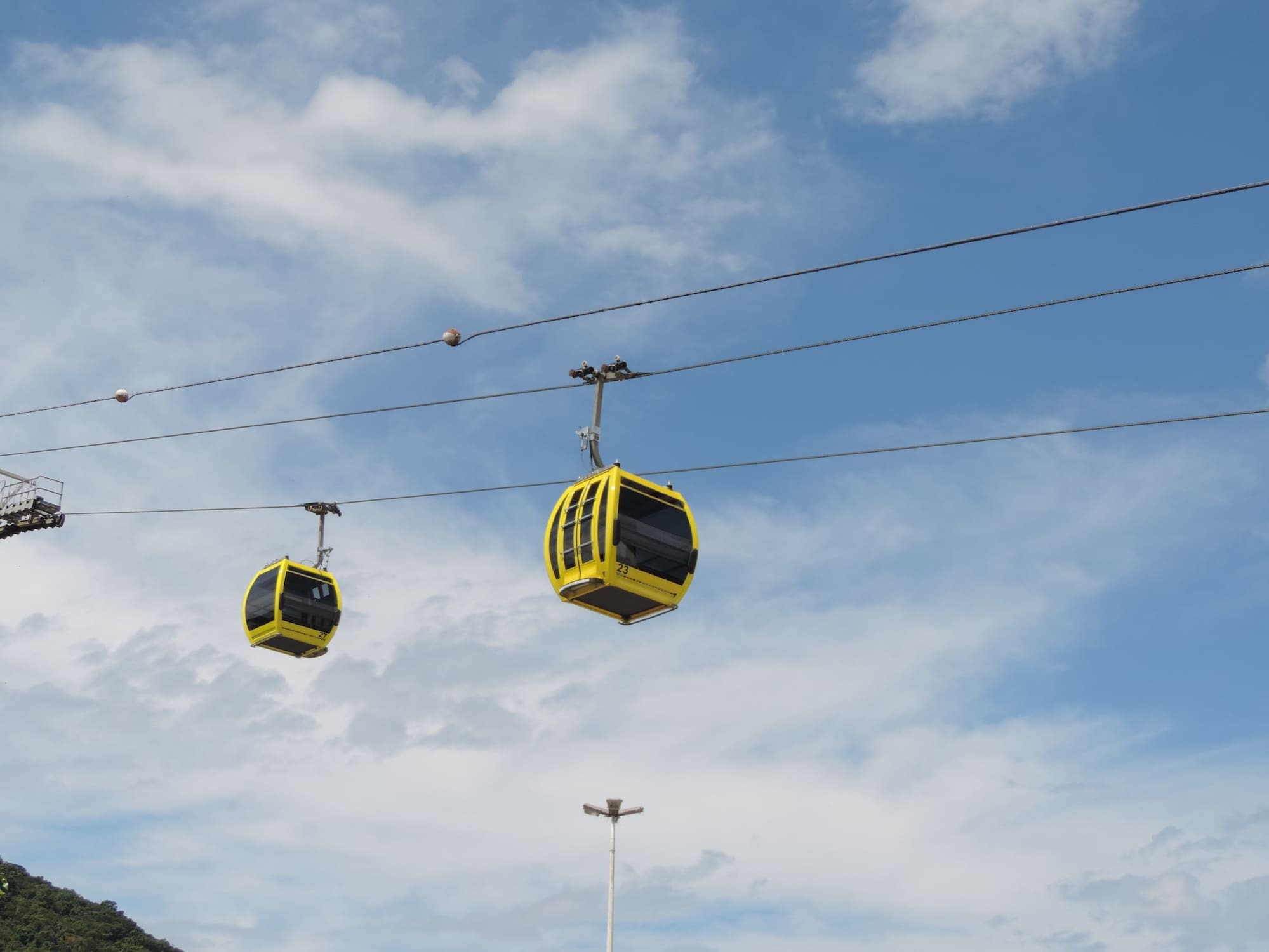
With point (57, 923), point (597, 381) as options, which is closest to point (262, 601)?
point (597, 381)

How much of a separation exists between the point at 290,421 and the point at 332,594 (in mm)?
7165

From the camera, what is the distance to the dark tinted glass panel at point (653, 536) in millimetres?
20859

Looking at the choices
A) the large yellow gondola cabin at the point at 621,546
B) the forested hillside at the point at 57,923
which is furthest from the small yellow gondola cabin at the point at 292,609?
the forested hillside at the point at 57,923

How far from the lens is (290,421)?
25844 mm

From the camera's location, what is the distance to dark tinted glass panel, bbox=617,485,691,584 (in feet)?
68.4

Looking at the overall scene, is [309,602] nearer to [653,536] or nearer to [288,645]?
[288,645]

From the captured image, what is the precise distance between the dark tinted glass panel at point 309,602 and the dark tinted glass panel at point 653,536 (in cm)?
1250

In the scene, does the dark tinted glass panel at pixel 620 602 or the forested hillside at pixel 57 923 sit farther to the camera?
the forested hillside at pixel 57 923

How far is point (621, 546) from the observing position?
2070 cm

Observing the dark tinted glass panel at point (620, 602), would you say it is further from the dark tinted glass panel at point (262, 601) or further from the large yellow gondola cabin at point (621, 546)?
the dark tinted glass panel at point (262, 601)

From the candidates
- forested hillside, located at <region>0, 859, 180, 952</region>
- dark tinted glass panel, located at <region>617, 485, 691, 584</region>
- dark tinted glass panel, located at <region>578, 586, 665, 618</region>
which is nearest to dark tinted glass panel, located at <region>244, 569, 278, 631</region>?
dark tinted glass panel, located at <region>578, 586, 665, 618</region>

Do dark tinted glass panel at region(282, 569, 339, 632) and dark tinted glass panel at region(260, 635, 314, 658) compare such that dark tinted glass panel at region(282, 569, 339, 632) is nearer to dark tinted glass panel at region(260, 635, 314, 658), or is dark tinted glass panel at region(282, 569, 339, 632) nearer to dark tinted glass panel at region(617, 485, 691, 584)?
dark tinted glass panel at region(260, 635, 314, 658)

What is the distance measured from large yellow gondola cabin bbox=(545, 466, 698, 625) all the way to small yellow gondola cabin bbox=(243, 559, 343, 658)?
11186 millimetres

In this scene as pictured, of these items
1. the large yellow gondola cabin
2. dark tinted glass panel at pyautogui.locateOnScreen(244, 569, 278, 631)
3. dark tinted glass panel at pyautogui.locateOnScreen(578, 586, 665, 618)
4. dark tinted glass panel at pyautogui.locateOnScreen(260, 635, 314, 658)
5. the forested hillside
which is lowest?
dark tinted glass panel at pyautogui.locateOnScreen(578, 586, 665, 618)
